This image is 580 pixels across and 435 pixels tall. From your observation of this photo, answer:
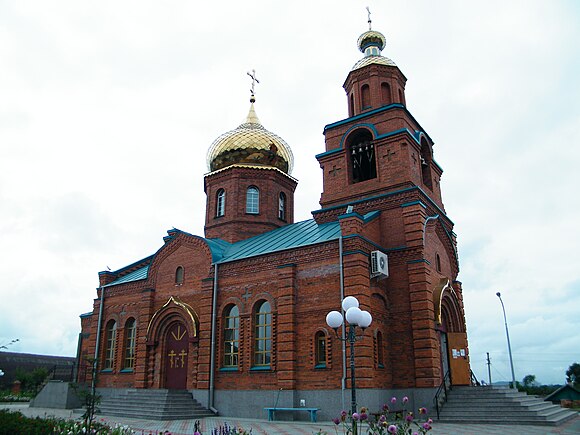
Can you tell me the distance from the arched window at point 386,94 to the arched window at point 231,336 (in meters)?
10.1

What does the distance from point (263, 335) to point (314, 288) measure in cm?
265

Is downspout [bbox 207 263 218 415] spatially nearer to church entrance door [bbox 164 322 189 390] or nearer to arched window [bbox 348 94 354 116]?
church entrance door [bbox 164 322 189 390]

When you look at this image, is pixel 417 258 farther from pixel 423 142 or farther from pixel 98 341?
pixel 98 341

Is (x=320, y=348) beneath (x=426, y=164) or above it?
beneath

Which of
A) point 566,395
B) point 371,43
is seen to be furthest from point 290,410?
point 371,43

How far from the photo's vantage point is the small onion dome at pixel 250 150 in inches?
932

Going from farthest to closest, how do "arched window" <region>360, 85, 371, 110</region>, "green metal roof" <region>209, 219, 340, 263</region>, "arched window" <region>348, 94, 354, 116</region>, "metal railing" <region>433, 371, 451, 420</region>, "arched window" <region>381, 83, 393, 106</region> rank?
"arched window" <region>348, 94, 354, 116</region>
"arched window" <region>360, 85, 371, 110</region>
"arched window" <region>381, 83, 393, 106</region>
"green metal roof" <region>209, 219, 340, 263</region>
"metal railing" <region>433, 371, 451, 420</region>

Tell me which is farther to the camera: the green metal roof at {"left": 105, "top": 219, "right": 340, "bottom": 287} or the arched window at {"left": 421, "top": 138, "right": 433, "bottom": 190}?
the arched window at {"left": 421, "top": 138, "right": 433, "bottom": 190}

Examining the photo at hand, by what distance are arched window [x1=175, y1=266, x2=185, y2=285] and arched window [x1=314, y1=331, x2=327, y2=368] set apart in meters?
6.97

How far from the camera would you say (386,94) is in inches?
794

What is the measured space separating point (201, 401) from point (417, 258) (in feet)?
29.3

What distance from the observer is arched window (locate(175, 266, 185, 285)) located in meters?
19.8

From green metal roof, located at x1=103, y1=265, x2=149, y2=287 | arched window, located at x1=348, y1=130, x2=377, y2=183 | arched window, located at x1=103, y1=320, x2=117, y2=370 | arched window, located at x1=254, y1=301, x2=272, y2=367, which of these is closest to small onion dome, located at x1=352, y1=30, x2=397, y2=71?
arched window, located at x1=348, y1=130, x2=377, y2=183

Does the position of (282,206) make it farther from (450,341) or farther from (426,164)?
(450,341)
